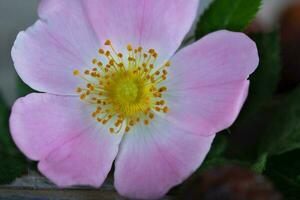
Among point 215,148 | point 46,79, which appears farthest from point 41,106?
point 215,148

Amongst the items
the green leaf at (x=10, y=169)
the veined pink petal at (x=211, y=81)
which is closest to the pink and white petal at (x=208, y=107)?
the veined pink petal at (x=211, y=81)

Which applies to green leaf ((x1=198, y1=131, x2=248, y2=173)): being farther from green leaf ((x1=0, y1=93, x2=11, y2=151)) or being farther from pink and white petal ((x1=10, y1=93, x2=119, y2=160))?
green leaf ((x1=0, y1=93, x2=11, y2=151))

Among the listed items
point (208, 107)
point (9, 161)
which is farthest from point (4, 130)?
point (208, 107)

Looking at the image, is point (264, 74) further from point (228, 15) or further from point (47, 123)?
point (47, 123)

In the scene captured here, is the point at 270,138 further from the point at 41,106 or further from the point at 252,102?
the point at 41,106

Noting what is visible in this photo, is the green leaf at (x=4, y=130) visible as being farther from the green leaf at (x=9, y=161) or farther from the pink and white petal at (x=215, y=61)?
the pink and white petal at (x=215, y=61)
